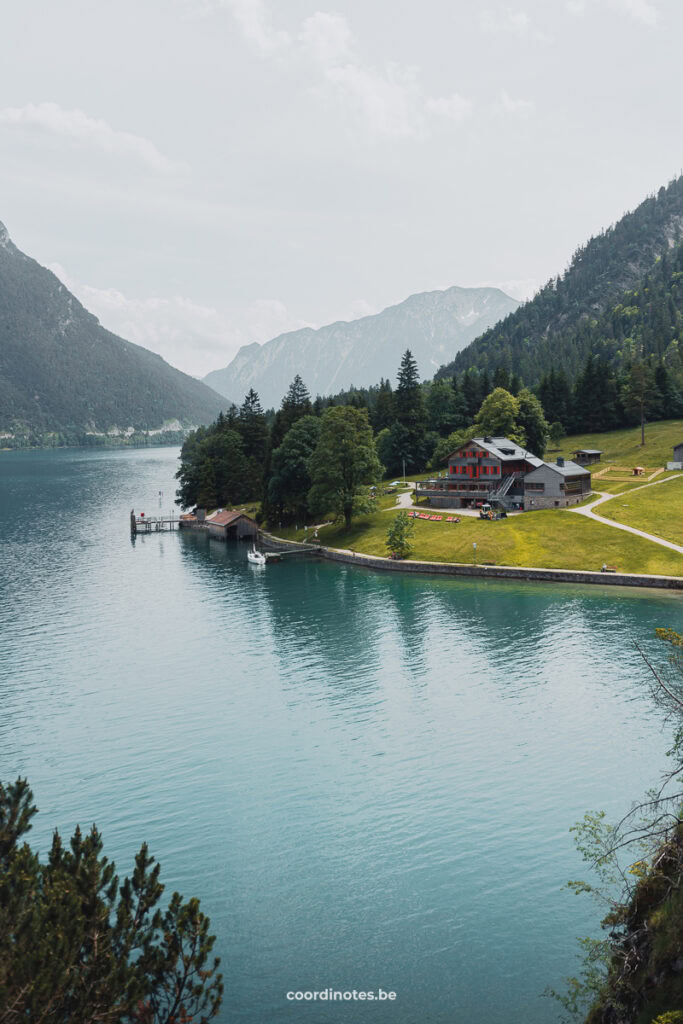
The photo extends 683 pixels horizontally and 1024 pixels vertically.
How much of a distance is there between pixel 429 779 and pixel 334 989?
57.2 feet

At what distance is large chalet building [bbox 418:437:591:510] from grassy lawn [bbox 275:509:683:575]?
5102mm

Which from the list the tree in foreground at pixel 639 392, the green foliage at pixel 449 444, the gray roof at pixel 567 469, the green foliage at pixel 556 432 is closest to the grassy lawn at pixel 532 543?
the gray roof at pixel 567 469

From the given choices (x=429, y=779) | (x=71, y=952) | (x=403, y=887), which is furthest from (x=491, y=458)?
(x=71, y=952)

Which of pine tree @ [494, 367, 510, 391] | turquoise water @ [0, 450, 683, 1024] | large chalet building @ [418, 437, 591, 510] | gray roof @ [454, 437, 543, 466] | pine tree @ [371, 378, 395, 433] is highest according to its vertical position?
pine tree @ [494, 367, 510, 391]

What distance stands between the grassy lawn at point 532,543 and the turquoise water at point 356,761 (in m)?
8.18

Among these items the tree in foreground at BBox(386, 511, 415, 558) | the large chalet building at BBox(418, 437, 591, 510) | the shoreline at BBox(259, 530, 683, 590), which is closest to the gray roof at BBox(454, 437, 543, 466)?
the large chalet building at BBox(418, 437, 591, 510)

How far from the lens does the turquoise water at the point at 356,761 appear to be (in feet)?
93.4

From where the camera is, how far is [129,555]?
124000mm

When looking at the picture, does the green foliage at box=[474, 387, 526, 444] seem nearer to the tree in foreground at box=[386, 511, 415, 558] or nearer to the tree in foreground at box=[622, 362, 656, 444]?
the tree in foreground at box=[622, 362, 656, 444]

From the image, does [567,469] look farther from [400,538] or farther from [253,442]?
[253,442]

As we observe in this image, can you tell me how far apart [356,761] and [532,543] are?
6346cm

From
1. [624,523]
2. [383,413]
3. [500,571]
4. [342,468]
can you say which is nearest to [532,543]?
[500,571]

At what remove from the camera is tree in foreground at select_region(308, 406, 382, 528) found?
121m

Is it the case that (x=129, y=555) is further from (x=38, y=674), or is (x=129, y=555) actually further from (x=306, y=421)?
(x=38, y=674)
